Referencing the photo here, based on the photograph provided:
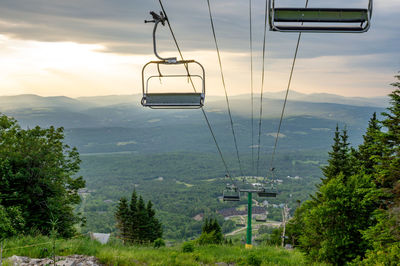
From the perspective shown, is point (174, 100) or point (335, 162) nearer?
point (174, 100)

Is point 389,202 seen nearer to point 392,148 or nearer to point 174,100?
point 392,148

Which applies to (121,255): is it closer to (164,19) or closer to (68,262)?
(68,262)

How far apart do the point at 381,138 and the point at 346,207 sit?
4.26 metres

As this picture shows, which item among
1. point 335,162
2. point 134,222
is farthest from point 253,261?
point 134,222

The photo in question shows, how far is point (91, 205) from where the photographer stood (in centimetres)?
Result: 16725

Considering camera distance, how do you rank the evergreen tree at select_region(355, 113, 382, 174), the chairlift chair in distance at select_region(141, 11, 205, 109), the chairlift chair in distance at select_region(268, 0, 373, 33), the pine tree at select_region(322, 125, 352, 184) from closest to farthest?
the chairlift chair in distance at select_region(268, 0, 373, 33) → the chairlift chair in distance at select_region(141, 11, 205, 109) → the evergreen tree at select_region(355, 113, 382, 174) → the pine tree at select_region(322, 125, 352, 184)

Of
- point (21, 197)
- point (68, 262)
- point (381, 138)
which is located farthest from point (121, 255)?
point (381, 138)

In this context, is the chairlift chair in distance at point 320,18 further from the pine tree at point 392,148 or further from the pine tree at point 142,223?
the pine tree at point 142,223

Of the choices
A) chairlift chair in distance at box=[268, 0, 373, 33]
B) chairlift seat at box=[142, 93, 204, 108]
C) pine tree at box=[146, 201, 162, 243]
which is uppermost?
chairlift chair in distance at box=[268, 0, 373, 33]

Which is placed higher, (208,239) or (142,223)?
(208,239)

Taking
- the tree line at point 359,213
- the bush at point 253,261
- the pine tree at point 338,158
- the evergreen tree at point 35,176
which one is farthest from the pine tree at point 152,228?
the bush at point 253,261

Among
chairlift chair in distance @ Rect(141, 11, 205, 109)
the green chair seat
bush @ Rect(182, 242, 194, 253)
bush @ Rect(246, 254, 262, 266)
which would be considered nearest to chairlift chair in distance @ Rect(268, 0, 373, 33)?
the green chair seat

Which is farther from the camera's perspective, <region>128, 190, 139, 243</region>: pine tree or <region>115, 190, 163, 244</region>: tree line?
<region>115, 190, 163, 244</region>: tree line

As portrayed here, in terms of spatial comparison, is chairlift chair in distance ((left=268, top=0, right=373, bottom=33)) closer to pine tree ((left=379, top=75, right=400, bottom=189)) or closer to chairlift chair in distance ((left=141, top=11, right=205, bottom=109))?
chairlift chair in distance ((left=141, top=11, right=205, bottom=109))
